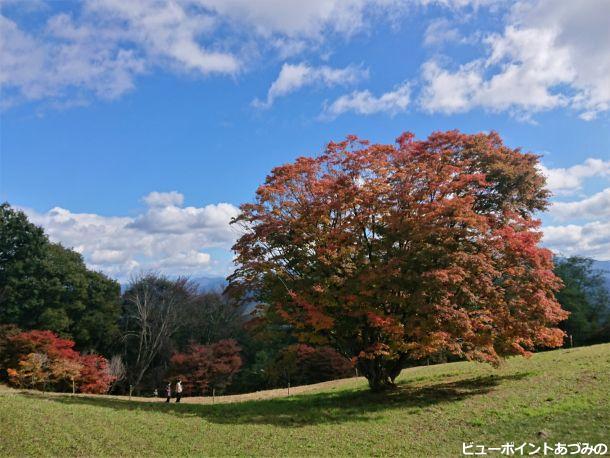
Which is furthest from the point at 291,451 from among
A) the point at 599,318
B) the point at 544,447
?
the point at 599,318

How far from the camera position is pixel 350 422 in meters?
12.6

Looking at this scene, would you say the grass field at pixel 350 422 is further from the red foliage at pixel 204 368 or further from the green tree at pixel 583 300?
the green tree at pixel 583 300

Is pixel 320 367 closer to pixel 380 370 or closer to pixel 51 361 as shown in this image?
pixel 380 370

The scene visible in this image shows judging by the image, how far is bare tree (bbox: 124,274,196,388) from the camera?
36125 mm

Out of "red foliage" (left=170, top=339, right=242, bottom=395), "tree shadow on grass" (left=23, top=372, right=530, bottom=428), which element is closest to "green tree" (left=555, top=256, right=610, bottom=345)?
"tree shadow on grass" (left=23, top=372, right=530, bottom=428)

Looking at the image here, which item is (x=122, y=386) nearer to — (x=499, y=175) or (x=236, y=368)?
(x=236, y=368)

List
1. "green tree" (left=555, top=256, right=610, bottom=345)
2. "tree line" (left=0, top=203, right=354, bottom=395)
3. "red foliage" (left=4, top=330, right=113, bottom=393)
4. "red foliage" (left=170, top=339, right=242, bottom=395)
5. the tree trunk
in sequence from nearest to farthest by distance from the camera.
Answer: the tree trunk < "red foliage" (left=4, top=330, right=113, bottom=393) < "tree line" (left=0, top=203, right=354, bottom=395) < "red foliage" (left=170, top=339, right=242, bottom=395) < "green tree" (left=555, top=256, right=610, bottom=345)

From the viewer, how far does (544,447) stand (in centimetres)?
904

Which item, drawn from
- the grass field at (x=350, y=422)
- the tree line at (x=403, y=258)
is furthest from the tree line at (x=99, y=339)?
the grass field at (x=350, y=422)

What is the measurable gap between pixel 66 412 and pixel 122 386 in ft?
83.0

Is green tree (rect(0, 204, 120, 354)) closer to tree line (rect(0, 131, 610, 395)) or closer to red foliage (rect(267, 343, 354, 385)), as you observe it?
red foliage (rect(267, 343, 354, 385))

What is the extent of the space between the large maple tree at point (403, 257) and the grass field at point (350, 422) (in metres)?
1.58

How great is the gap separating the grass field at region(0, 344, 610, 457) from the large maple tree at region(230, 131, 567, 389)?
5.17 ft

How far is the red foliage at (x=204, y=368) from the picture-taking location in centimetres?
3184
